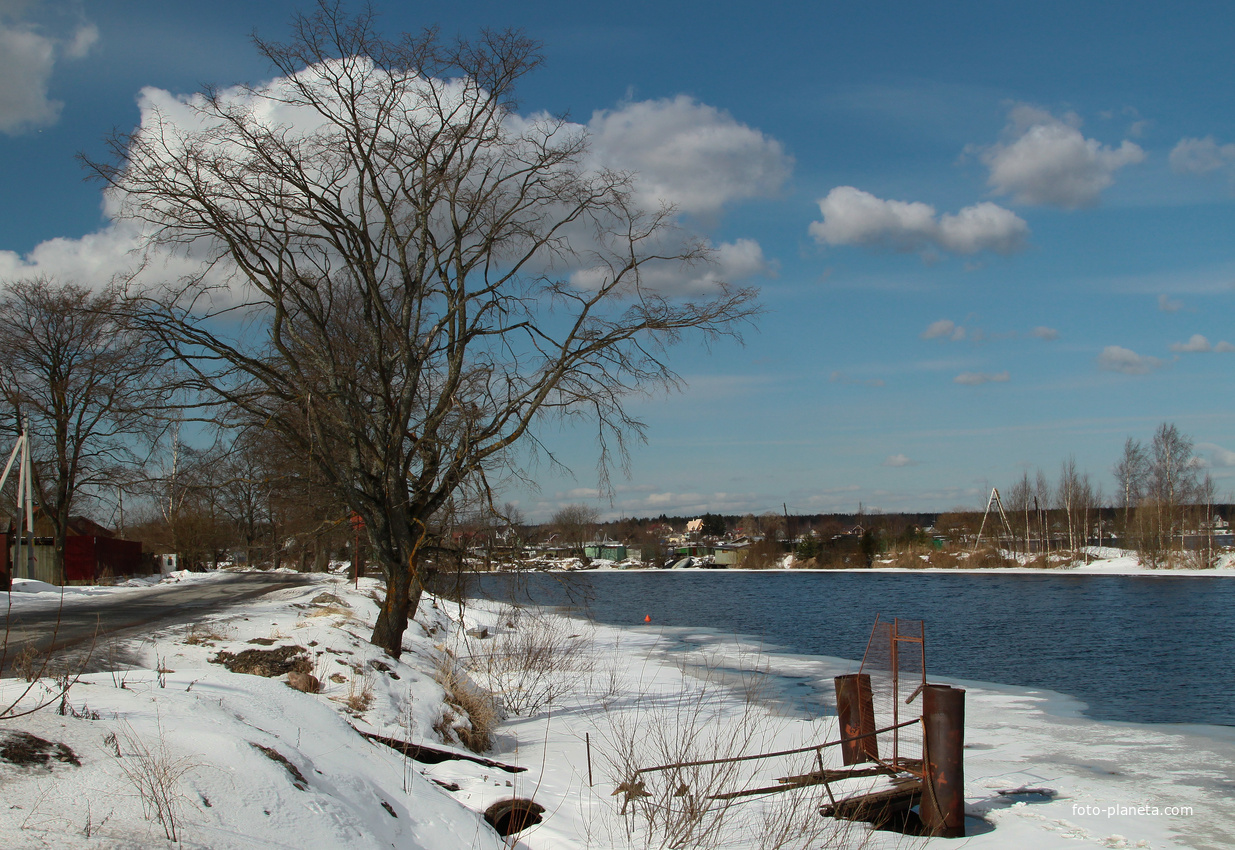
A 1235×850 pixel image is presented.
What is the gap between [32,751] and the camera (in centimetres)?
420

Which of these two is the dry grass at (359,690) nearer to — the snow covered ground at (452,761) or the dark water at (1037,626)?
the snow covered ground at (452,761)

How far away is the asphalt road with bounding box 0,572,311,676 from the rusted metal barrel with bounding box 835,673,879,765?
8.27 m

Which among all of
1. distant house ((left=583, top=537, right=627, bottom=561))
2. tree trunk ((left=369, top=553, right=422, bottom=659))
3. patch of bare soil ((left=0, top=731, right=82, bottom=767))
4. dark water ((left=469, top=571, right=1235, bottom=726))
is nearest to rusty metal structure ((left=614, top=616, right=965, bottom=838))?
dark water ((left=469, top=571, right=1235, bottom=726))

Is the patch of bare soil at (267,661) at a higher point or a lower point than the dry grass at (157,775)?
lower

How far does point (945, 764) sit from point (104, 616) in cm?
1528

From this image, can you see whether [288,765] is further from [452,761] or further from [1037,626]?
[1037,626]

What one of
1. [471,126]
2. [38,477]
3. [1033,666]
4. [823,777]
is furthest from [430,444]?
[38,477]

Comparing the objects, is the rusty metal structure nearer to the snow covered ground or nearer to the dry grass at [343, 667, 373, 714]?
the snow covered ground

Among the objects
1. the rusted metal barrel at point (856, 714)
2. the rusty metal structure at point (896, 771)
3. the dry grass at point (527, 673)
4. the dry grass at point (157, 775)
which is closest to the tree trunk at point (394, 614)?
the dry grass at point (527, 673)

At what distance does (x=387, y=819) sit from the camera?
5438 mm

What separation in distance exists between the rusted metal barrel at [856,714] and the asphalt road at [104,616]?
27.1 ft

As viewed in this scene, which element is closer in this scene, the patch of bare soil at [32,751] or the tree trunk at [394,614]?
the patch of bare soil at [32,751]

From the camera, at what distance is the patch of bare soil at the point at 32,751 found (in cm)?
411

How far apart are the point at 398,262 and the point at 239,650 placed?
Result: 19.4ft
